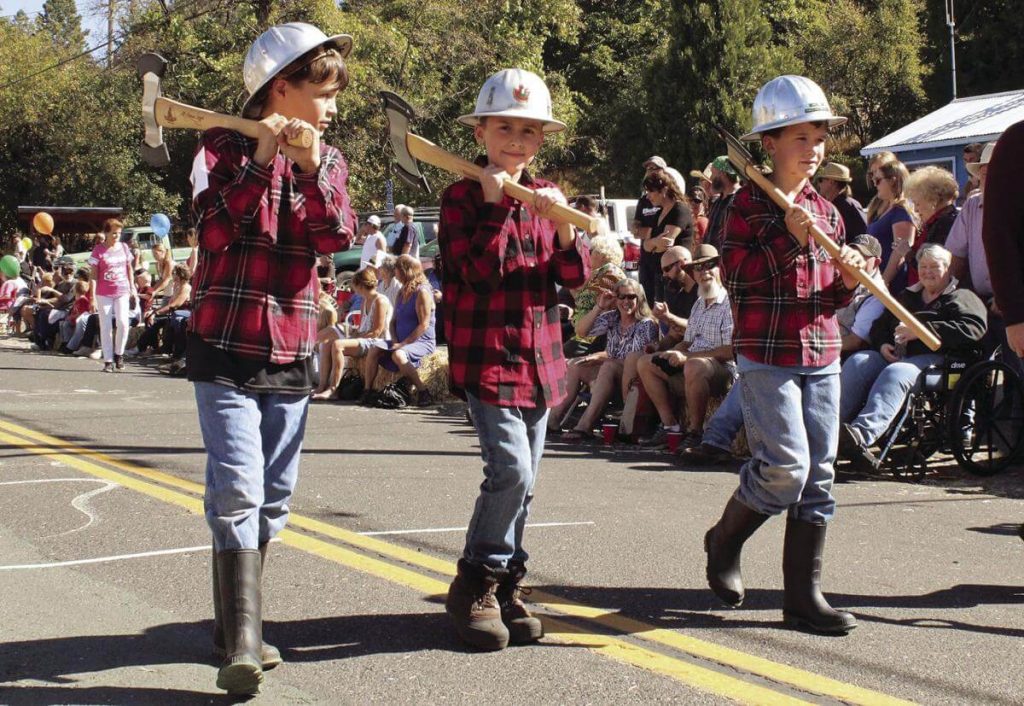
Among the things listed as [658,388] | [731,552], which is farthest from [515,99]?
[658,388]

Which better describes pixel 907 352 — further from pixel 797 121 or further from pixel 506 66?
pixel 506 66

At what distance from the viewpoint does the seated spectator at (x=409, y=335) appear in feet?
47.9

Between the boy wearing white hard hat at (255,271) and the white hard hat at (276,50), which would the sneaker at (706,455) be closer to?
the boy wearing white hard hat at (255,271)

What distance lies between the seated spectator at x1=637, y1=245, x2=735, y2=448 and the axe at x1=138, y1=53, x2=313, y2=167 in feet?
21.9

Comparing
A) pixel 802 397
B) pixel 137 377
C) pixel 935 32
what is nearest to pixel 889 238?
pixel 802 397

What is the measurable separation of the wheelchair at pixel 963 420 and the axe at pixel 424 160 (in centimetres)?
507

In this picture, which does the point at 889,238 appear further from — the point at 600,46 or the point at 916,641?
the point at 600,46

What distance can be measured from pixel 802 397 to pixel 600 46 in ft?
164

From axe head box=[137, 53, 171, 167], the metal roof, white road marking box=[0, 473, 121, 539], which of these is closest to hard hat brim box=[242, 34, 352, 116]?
axe head box=[137, 53, 171, 167]

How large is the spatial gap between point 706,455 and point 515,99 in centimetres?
555

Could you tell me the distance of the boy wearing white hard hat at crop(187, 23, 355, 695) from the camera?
4.41 metres

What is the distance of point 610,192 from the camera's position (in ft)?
161

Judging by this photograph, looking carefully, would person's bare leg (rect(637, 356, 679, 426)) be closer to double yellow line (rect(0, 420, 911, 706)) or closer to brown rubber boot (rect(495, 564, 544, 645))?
double yellow line (rect(0, 420, 911, 706))

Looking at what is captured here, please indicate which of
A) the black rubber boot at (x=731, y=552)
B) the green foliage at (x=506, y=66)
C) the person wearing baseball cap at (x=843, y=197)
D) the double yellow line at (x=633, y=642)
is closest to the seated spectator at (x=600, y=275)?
the person wearing baseball cap at (x=843, y=197)
